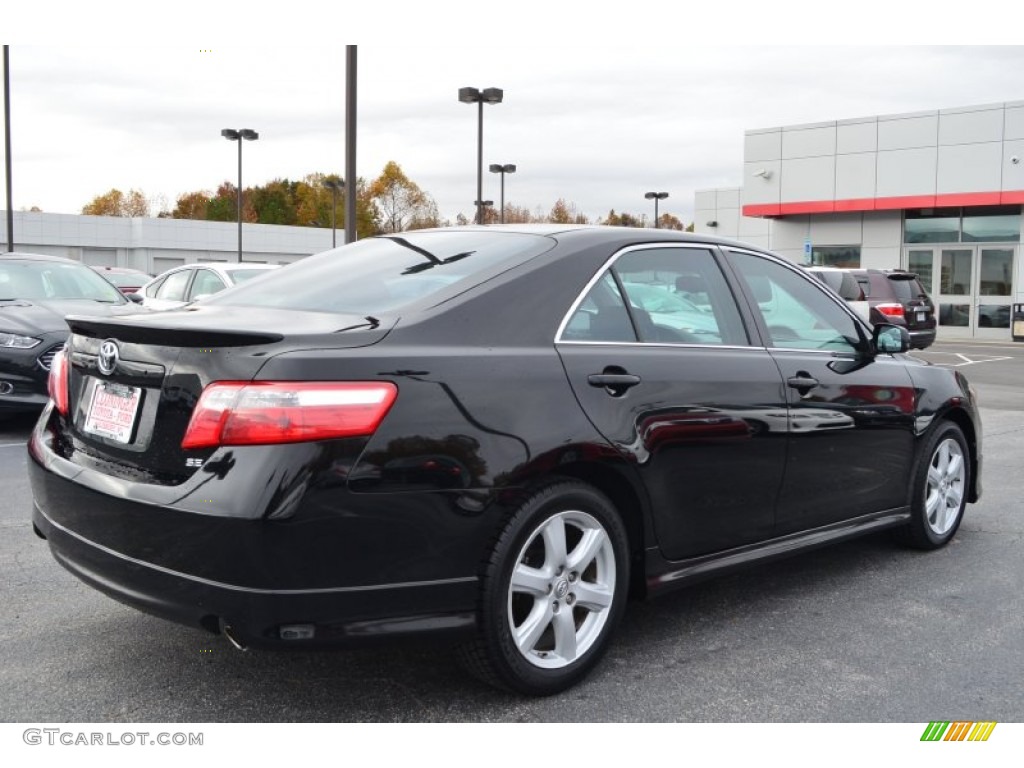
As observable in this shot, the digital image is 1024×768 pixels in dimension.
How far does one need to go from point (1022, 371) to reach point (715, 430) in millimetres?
16403

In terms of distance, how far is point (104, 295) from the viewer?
34.2ft

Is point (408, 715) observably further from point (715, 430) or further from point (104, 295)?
point (104, 295)

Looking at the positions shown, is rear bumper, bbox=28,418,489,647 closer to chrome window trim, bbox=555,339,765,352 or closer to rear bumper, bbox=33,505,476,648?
rear bumper, bbox=33,505,476,648

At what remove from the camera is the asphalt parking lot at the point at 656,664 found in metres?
3.39

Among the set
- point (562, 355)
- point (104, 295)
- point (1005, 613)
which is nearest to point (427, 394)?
point (562, 355)

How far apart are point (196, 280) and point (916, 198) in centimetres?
2290

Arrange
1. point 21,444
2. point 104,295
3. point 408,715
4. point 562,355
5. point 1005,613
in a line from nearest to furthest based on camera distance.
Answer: point 408,715 → point 562,355 → point 1005,613 → point 21,444 → point 104,295

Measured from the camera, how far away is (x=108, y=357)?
11.1ft

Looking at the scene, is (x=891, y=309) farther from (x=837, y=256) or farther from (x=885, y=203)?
(x=837, y=256)

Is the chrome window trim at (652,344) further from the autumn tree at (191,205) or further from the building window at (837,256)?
the autumn tree at (191,205)

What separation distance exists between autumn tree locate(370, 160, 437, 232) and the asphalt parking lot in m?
67.4

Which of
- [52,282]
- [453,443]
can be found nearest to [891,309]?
[52,282]

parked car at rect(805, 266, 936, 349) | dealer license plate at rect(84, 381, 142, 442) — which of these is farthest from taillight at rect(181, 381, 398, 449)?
parked car at rect(805, 266, 936, 349)
